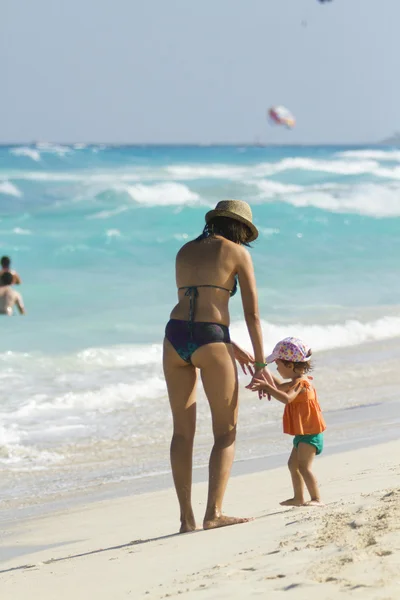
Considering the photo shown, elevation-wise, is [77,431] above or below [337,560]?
above

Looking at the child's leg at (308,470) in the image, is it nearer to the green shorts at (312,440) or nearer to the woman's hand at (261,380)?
the green shorts at (312,440)

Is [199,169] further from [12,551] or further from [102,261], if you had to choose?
[12,551]

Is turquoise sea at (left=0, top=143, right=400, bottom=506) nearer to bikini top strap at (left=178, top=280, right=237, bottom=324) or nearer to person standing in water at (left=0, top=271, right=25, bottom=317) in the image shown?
person standing in water at (left=0, top=271, right=25, bottom=317)

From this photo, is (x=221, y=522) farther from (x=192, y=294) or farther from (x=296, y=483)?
(x=192, y=294)

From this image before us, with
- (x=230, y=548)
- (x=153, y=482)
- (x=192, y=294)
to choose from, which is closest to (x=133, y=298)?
(x=153, y=482)

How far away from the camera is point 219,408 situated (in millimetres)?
4586

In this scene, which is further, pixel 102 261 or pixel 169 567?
pixel 102 261

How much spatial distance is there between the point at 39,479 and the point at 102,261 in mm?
15368

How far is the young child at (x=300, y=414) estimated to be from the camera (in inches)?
194

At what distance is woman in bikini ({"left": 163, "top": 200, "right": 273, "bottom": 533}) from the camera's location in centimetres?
452

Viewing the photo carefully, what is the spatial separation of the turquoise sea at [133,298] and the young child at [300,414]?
164 cm

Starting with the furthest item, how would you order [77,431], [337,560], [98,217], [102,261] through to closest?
[98,217] < [102,261] < [77,431] < [337,560]

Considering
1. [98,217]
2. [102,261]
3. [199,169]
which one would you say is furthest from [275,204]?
[199,169]

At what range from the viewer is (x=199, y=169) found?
51.7 meters
